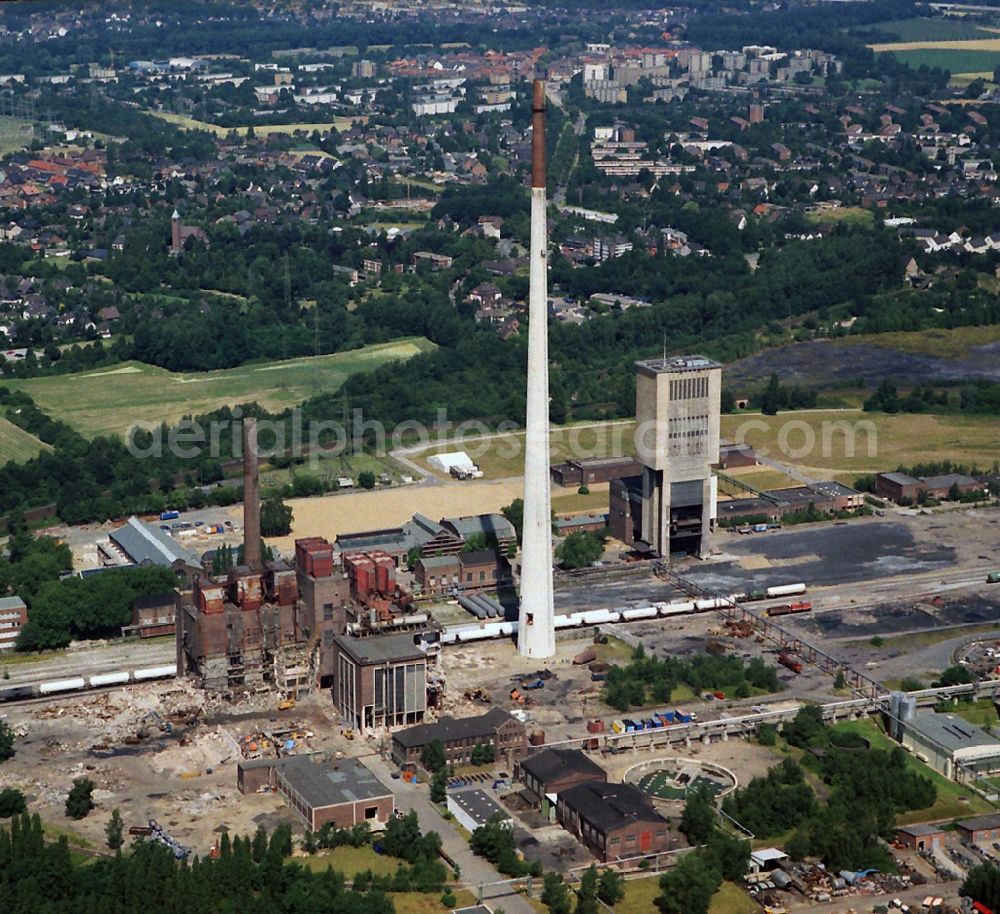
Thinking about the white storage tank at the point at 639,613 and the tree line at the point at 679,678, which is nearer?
the tree line at the point at 679,678

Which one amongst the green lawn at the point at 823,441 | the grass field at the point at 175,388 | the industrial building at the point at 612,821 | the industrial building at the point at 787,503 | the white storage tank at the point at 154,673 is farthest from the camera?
the grass field at the point at 175,388

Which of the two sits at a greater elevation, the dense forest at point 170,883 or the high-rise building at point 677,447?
the high-rise building at point 677,447

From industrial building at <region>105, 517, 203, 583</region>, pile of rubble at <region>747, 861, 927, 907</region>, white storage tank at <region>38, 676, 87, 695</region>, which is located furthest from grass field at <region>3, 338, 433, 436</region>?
pile of rubble at <region>747, 861, 927, 907</region>

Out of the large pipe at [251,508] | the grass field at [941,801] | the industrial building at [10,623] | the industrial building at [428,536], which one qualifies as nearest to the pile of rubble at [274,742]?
the large pipe at [251,508]

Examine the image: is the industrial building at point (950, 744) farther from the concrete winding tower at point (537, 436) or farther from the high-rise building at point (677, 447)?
the high-rise building at point (677, 447)

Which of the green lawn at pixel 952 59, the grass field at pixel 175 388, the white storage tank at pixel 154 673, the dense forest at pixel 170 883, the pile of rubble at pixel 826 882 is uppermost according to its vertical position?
the green lawn at pixel 952 59

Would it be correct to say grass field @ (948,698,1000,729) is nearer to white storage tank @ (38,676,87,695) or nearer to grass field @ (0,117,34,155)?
white storage tank @ (38,676,87,695)
